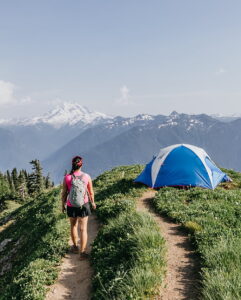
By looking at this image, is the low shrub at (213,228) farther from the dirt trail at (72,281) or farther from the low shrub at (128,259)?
the dirt trail at (72,281)

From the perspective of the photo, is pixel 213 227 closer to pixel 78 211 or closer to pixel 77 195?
pixel 78 211

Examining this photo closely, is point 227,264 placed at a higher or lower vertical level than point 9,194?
higher

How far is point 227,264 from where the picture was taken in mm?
7652

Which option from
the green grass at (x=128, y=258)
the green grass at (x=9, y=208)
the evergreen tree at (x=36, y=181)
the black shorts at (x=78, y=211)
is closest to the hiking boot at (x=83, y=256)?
the green grass at (x=128, y=258)

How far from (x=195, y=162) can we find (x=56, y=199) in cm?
1058

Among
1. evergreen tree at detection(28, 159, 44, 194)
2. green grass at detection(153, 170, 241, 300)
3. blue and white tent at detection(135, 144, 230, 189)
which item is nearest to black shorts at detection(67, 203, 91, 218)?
green grass at detection(153, 170, 241, 300)

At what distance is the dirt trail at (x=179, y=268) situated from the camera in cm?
733

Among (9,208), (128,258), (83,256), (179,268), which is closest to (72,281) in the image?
(83,256)

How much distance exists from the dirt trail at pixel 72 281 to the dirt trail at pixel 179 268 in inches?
101

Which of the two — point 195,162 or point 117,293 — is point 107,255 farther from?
point 195,162

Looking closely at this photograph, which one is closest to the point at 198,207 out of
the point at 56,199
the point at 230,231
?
the point at 230,231

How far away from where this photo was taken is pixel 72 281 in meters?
9.27

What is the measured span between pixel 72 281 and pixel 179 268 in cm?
362

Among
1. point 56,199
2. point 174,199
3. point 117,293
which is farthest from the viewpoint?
point 56,199
